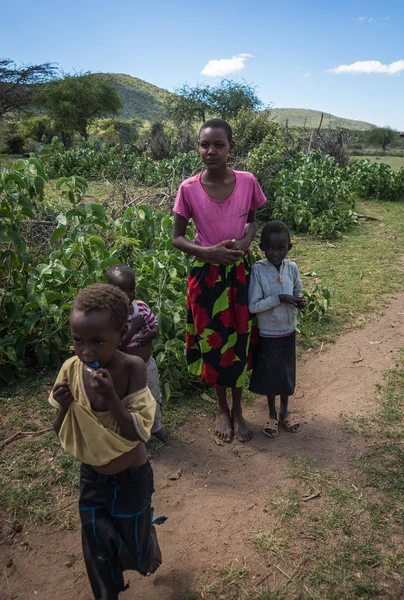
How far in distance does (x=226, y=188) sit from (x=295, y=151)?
1035cm

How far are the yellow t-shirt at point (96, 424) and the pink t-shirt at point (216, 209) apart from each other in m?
1.18

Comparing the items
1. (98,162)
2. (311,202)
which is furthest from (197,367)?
(98,162)

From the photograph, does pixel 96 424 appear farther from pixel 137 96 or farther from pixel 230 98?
pixel 137 96

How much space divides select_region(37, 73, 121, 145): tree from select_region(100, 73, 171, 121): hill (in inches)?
763

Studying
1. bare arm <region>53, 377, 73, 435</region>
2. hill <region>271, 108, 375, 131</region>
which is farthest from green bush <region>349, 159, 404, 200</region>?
hill <region>271, 108, 375, 131</region>

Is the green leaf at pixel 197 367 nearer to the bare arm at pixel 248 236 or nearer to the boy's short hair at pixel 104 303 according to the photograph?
the bare arm at pixel 248 236

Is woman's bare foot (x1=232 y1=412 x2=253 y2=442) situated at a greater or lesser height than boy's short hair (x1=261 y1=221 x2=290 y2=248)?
lesser

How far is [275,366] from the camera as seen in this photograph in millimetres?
2721

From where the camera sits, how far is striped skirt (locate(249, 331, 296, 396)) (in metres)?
2.71

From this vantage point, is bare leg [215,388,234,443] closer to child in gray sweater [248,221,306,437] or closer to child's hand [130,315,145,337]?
child in gray sweater [248,221,306,437]

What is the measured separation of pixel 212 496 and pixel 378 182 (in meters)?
10.5

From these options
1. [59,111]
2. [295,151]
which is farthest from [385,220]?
[59,111]

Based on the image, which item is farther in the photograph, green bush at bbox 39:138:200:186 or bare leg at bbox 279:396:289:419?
green bush at bbox 39:138:200:186

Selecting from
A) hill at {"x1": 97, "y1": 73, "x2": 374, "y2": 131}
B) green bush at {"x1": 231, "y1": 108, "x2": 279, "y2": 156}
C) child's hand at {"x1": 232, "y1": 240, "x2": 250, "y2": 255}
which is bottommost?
child's hand at {"x1": 232, "y1": 240, "x2": 250, "y2": 255}
